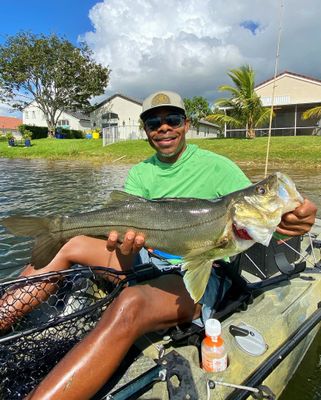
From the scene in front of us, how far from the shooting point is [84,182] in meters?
16.2

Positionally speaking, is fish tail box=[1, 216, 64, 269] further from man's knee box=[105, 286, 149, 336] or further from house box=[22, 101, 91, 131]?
house box=[22, 101, 91, 131]

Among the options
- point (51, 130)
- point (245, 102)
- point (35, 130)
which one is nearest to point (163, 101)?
point (245, 102)

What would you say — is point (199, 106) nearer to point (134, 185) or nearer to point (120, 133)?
point (120, 133)

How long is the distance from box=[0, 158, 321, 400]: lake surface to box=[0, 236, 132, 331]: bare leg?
5.43ft

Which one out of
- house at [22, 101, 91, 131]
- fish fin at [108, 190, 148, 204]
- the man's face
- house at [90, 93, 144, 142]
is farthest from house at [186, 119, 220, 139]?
fish fin at [108, 190, 148, 204]

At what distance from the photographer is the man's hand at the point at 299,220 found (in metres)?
2.45

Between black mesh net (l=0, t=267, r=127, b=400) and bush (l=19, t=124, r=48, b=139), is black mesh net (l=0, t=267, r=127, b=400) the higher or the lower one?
the lower one

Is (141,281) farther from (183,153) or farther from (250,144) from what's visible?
(250,144)

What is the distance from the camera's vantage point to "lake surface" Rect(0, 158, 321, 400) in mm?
3512

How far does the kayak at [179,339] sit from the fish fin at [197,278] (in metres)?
0.45

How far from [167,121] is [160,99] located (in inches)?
7.8

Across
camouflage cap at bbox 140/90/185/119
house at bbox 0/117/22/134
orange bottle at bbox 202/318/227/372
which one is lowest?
orange bottle at bbox 202/318/227/372

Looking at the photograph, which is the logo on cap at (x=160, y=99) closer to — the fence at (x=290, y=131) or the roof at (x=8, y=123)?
the fence at (x=290, y=131)

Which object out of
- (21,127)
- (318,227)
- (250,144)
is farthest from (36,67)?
(318,227)
